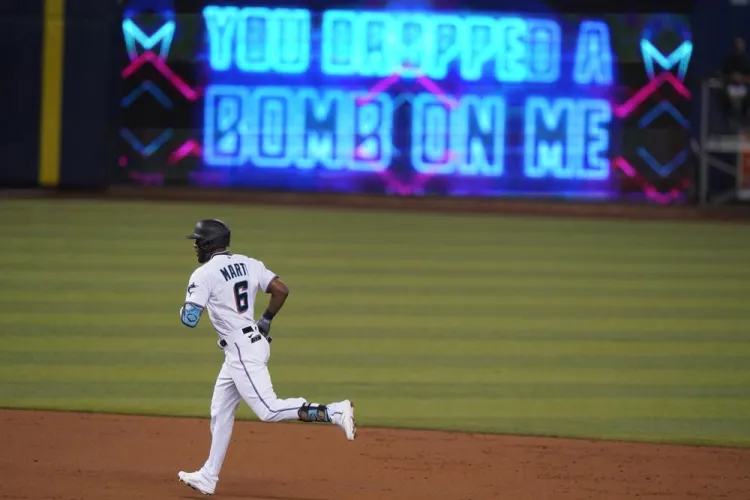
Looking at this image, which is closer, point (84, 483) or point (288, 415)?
point (288, 415)

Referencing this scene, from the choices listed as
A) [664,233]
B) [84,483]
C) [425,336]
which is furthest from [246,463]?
[664,233]

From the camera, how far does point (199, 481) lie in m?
6.94

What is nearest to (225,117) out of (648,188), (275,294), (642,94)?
(642,94)

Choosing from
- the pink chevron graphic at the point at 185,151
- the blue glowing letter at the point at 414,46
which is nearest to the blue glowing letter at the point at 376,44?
the blue glowing letter at the point at 414,46

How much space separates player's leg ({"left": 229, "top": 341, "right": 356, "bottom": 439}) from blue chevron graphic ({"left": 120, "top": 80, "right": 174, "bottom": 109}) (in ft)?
46.3

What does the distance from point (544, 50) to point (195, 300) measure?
1458 centimetres

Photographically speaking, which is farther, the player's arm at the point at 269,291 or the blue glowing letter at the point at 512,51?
the blue glowing letter at the point at 512,51

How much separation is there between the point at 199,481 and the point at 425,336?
5.40m

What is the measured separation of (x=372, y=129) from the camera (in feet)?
67.3

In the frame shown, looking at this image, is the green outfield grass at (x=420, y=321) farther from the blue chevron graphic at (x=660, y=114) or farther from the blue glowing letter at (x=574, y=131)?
the blue chevron graphic at (x=660, y=114)

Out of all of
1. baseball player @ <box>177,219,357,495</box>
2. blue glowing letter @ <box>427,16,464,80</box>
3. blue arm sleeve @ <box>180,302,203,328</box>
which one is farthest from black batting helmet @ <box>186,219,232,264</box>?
blue glowing letter @ <box>427,16,464,80</box>

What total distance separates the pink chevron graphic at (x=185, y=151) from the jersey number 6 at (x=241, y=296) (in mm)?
13855

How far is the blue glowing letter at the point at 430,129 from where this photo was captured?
809 inches

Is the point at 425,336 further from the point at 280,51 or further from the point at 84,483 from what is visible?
the point at 280,51
